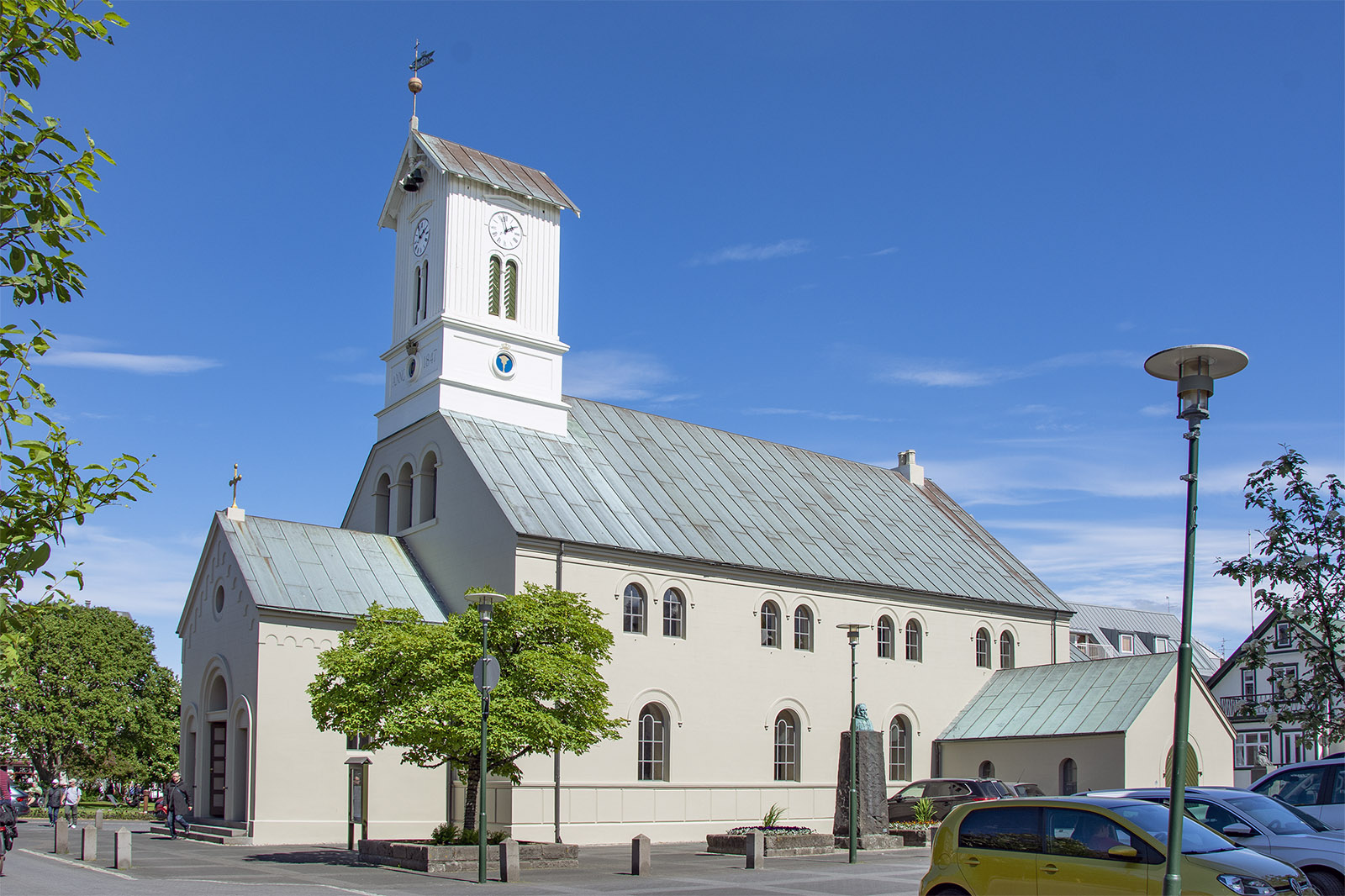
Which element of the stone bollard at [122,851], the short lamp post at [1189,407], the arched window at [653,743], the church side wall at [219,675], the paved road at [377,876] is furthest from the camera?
the arched window at [653,743]

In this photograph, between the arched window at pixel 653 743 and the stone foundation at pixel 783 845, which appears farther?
the arched window at pixel 653 743

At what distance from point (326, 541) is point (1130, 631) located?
69.1 metres

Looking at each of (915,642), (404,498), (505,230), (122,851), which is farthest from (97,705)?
(915,642)

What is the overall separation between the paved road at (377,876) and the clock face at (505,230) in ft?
60.8

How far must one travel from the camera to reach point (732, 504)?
40.1 meters

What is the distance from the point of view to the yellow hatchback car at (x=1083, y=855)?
12117mm

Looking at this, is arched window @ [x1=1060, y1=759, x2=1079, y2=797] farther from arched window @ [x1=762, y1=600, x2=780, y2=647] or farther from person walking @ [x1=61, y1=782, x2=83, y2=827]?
person walking @ [x1=61, y1=782, x2=83, y2=827]

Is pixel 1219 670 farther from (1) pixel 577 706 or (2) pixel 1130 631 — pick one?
(1) pixel 577 706

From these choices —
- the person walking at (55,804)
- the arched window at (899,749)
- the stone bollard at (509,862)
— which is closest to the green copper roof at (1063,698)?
the arched window at (899,749)

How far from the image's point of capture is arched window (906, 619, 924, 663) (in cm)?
4116

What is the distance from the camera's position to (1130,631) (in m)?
87.0

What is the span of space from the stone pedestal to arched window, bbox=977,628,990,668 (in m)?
12.6

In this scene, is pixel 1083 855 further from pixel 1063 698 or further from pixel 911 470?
pixel 911 470

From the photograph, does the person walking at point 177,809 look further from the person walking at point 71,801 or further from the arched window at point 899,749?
the arched window at point 899,749
